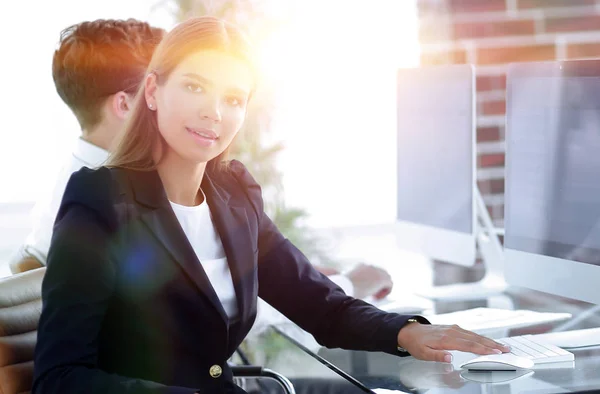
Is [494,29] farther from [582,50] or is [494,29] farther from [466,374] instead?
[466,374]

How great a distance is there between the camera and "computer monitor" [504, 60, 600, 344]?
6.31 ft

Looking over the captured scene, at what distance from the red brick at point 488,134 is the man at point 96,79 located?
1.39 meters

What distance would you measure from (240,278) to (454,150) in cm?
87

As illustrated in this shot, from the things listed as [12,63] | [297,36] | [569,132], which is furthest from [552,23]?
[12,63]

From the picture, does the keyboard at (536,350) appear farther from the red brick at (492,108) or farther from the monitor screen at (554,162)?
the red brick at (492,108)

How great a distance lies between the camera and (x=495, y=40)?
3348mm

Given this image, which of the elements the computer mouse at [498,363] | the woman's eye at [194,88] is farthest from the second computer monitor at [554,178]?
the woman's eye at [194,88]

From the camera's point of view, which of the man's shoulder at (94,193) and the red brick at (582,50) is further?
the red brick at (582,50)

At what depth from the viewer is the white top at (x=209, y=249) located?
185 centimetres

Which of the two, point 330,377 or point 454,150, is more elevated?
point 454,150

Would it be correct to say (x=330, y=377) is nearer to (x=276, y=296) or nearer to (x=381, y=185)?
(x=276, y=296)

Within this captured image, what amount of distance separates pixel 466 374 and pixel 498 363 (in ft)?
0.21

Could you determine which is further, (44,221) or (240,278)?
(44,221)

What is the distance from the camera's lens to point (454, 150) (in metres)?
2.48
